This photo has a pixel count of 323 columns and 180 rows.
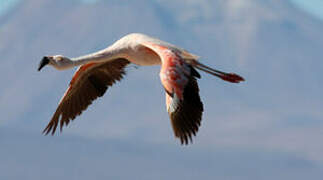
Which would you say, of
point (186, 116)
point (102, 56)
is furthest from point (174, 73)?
point (102, 56)

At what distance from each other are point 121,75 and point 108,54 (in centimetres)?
232

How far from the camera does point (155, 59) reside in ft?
63.4

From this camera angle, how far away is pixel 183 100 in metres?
17.2

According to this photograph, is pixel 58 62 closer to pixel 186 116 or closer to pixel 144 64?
pixel 144 64

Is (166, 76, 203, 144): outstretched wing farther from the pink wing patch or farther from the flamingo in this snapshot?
the pink wing patch

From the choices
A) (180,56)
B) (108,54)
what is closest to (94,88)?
(108,54)

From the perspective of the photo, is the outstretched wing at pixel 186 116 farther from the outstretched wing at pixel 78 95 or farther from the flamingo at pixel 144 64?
the outstretched wing at pixel 78 95

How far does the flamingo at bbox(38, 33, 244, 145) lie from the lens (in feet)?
55.9

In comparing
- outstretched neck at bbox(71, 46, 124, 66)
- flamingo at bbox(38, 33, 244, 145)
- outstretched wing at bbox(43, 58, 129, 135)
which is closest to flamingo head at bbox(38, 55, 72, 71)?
flamingo at bbox(38, 33, 244, 145)

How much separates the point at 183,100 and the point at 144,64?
8.07 ft

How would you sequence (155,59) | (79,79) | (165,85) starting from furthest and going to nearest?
(79,79) → (155,59) → (165,85)

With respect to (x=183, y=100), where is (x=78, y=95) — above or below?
above

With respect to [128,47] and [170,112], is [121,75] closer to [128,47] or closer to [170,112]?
[128,47]

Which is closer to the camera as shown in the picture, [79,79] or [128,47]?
[128,47]
